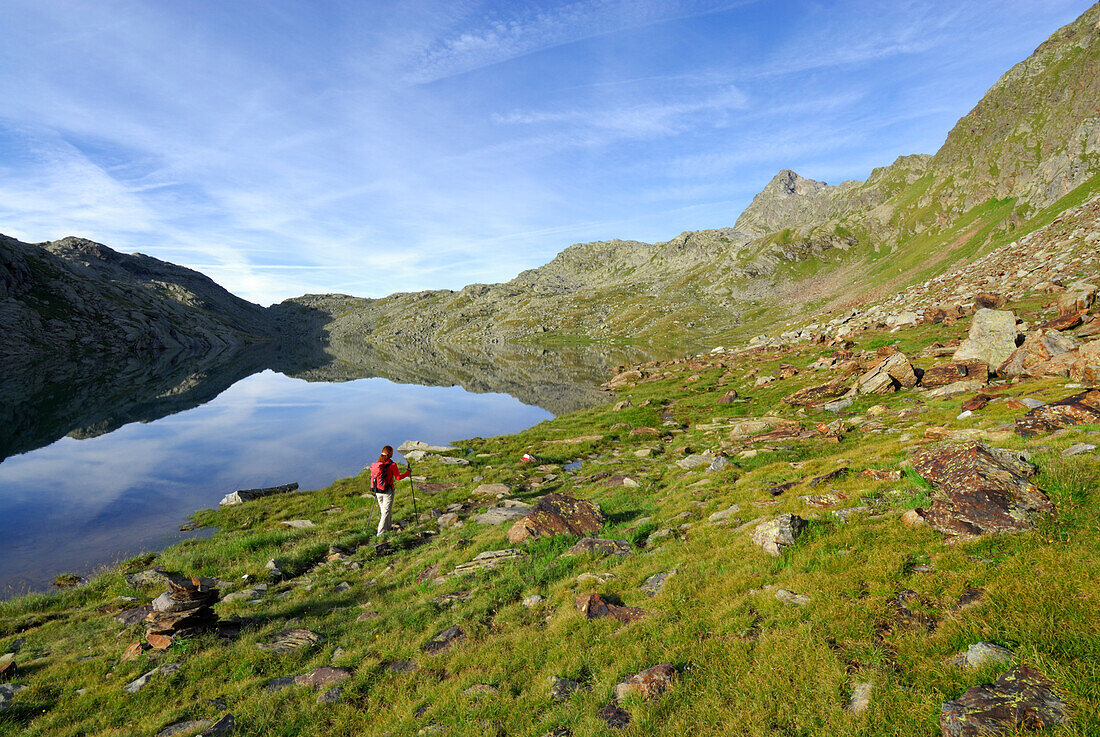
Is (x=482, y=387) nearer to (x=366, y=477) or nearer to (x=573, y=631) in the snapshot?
(x=366, y=477)

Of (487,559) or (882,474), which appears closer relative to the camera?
(882,474)

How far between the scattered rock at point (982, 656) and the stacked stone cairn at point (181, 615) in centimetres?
1697

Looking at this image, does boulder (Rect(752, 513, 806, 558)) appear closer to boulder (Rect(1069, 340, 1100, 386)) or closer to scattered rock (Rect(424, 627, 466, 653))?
scattered rock (Rect(424, 627, 466, 653))

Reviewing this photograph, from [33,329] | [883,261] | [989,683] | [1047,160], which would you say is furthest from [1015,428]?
[33,329]

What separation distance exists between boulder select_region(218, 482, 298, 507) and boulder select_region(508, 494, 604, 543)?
2096cm

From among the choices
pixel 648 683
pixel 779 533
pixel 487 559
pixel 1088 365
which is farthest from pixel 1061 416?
pixel 487 559

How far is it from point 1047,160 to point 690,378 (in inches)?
4047

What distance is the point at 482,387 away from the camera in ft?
262

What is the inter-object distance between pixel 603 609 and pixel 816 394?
84.9 ft

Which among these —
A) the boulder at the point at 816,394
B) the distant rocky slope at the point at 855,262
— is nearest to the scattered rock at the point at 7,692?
the boulder at the point at 816,394

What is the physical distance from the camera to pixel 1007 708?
16.7 feet

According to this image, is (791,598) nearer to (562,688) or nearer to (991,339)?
(562,688)

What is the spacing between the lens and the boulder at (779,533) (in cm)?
→ 1108

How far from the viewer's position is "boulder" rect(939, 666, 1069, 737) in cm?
495
